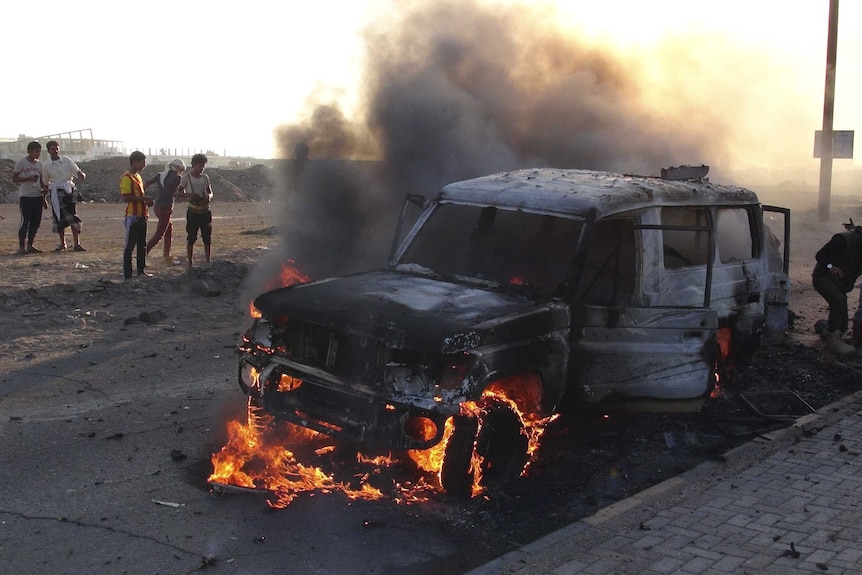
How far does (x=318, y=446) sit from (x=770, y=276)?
433 centimetres

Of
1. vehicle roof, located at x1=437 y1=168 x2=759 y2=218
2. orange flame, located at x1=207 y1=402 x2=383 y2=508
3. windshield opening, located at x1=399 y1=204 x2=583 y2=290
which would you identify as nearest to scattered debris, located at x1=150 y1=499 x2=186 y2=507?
orange flame, located at x1=207 y1=402 x2=383 y2=508

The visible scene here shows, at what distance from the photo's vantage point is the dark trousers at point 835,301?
920 centimetres

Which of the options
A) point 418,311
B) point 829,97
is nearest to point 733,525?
point 418,311

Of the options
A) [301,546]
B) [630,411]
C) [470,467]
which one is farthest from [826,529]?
[301,546]

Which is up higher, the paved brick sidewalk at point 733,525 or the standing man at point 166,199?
the standing man at point 166,199

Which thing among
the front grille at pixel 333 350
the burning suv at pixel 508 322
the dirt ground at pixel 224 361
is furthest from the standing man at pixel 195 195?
the front grille at pixel 333 350

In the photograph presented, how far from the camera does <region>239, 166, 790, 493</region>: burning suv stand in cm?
482

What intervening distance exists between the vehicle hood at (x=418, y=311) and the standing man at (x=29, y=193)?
875cm

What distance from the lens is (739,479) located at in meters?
5.55

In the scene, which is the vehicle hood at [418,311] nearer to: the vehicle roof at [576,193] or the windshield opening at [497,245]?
the windshield opening at [497,245]

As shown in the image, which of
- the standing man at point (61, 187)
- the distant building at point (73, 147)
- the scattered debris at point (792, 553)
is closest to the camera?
the scattered debris at point (792, 553)

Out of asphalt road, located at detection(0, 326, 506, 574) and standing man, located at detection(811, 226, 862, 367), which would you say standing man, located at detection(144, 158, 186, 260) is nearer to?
asphalt road, located at detection(0, 326, 506, 574)

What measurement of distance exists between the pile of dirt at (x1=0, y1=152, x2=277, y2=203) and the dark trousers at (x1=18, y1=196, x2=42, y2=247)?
11.3m

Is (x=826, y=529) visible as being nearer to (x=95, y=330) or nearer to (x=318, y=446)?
(x=318, y=446)
